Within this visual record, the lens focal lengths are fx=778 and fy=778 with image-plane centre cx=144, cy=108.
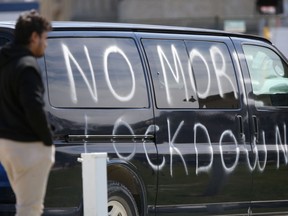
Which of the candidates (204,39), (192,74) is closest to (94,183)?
(192,74)

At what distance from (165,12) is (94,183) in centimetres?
2135

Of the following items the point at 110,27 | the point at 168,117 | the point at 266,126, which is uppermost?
the point at 110,27

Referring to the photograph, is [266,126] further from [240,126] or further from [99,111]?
[99,111]

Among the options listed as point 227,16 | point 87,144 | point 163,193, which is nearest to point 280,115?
point 163,193

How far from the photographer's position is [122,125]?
22.0ft

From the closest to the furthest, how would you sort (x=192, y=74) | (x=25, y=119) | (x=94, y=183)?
(x=25, y=119) < (x=94, y=183) < (x=192, y=74)

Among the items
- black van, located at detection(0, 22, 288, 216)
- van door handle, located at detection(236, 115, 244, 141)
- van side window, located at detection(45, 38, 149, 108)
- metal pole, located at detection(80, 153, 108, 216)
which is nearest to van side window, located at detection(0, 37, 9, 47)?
black van, located at detection(0, 22, 288, 216)

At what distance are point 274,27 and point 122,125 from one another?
724 inches

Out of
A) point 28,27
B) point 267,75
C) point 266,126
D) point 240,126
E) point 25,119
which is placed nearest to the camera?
point 25,119

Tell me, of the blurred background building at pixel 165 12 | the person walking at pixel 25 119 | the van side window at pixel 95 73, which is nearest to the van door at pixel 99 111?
the van side window at pixel 95 73

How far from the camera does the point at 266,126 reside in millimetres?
7953

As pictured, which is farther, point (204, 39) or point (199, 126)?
point (204, 39)

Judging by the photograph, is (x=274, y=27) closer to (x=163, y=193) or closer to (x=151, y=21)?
(x=151, y=21)

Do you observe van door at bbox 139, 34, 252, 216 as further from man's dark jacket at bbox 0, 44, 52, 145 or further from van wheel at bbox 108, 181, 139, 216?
man's dark jacket at bbox 0, 44, 52, 145
